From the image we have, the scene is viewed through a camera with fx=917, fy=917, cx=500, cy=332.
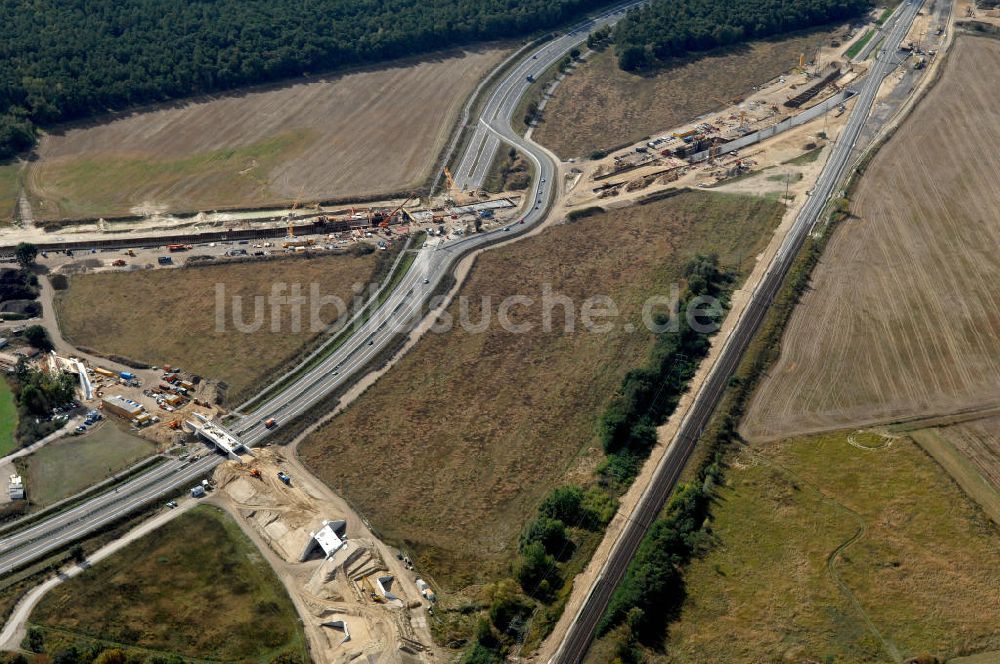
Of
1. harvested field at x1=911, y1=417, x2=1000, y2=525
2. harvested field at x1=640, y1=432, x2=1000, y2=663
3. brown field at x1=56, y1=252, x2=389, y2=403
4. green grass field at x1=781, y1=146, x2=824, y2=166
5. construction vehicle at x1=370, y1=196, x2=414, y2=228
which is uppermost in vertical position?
green grass field at x1=781, y1=146, x2=824, y2=166

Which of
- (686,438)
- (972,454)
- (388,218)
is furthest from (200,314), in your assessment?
(972,454)

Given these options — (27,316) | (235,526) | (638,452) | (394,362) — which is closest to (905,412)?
(638,452)

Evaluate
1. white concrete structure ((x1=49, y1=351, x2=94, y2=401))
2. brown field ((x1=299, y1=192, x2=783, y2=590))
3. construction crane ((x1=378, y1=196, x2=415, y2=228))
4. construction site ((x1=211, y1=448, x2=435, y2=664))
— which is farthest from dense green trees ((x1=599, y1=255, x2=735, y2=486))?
white concrete structure ((x1=49, y1=351, x2=94, y2=401))

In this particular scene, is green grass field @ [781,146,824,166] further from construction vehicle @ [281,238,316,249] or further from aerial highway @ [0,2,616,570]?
construction vehicle @ [281,238,316,249]

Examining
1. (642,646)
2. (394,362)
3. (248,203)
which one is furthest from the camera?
(248,203)

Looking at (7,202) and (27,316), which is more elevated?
(7,202)

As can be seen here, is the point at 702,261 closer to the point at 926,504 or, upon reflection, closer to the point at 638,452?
the point at 638,452

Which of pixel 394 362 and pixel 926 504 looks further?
pixel 394 362
